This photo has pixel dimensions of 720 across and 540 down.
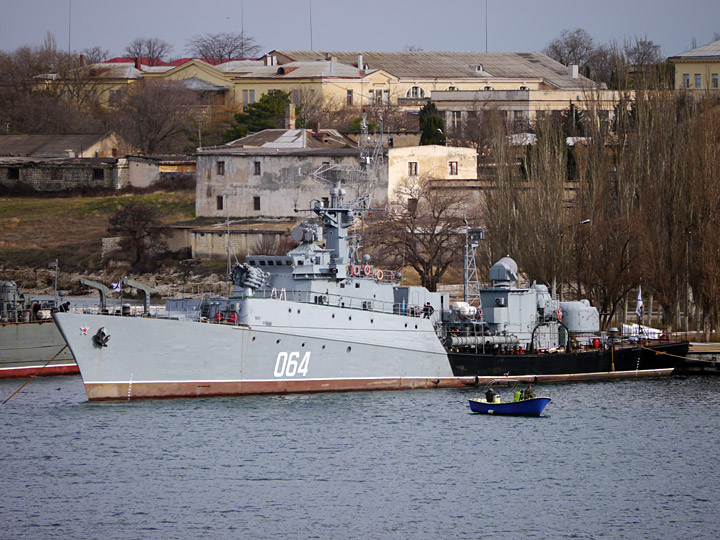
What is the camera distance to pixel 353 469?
3300cm

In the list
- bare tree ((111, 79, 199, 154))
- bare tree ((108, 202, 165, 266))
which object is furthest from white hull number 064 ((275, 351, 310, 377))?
bare tree ((111, 79, 199, 154))

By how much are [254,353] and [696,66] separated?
74086 mm

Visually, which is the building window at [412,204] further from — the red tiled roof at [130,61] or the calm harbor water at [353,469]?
the red tiled roof at [130,61]

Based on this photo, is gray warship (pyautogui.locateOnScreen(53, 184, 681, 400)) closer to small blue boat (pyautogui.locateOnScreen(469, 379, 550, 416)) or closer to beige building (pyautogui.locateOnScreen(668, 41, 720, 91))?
small blue boat (pyautogui.locateOnScreen(469, 379, 550, 416))

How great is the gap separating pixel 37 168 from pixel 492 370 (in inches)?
2417

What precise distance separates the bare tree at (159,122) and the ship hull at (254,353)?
6737 cm

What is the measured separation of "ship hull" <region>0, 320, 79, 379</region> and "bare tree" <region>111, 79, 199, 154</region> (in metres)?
59.6

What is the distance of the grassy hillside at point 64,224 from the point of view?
84000 millimetres

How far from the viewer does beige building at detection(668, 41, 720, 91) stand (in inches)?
4058

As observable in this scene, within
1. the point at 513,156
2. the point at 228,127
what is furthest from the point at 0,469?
the point at 228,127

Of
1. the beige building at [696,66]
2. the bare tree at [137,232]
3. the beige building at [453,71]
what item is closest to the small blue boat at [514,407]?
the bare tree at [137,232]

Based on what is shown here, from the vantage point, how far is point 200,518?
93.6 feet

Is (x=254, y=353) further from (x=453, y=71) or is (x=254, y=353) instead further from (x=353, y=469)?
(x=453, y=71)

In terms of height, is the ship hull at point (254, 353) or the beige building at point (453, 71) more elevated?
the beige building at point (453, 71)
